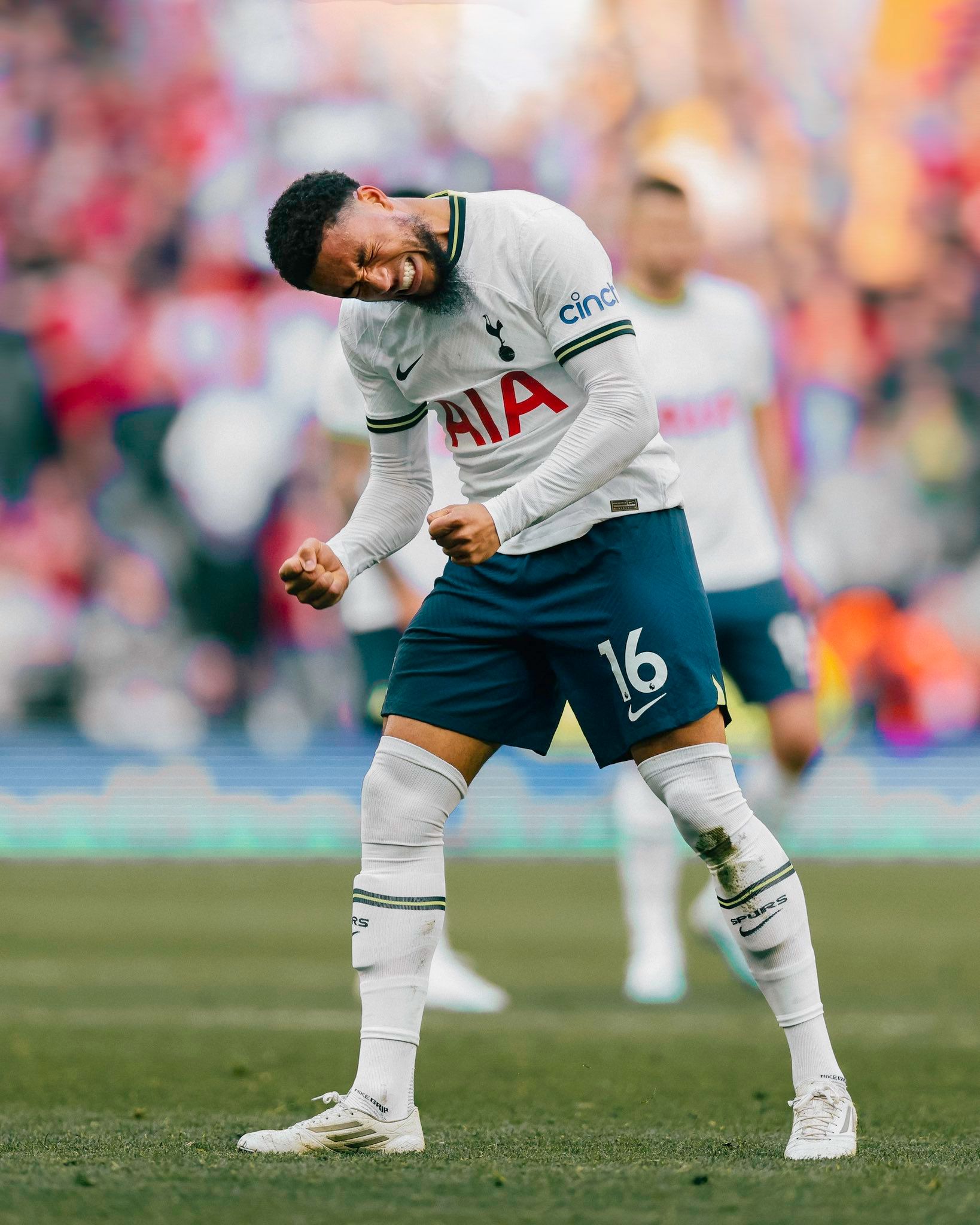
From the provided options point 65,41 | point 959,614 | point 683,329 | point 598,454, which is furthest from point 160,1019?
point 65,41

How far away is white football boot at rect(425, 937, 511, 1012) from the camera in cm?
606

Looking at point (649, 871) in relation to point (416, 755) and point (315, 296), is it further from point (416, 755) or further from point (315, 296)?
point (315, 296)

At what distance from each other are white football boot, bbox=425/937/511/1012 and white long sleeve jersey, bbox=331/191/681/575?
273 centimetres

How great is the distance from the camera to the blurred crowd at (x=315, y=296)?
49.5ft

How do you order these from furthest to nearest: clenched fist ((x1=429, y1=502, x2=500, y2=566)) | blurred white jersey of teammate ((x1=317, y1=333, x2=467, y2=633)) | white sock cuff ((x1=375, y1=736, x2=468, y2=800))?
blurred white jersey of teammate ((x1=317, y1=333, x2=467, y2=633)) < white sock cuff ((x1=375, y1=736, x2=468, y2=800)) < clenched fist ((x1=429, y1=502, x2=500, y2=566))

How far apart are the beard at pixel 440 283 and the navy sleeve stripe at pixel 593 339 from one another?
0.70 ft

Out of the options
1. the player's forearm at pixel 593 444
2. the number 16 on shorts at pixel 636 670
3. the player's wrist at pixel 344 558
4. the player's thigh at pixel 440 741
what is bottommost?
the player's thigh at pixel 440 741

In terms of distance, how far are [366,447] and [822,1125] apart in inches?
134

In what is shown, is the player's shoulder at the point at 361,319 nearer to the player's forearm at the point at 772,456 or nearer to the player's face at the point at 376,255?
the player's face at the point at 376,255

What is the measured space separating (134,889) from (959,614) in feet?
23.8

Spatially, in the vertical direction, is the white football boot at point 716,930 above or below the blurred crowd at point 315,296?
below

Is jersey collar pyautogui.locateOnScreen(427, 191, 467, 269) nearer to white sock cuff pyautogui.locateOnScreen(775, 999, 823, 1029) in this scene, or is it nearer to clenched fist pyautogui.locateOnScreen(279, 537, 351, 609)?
clenched fist pyautogui.locateOnScreen(279, 537, 351, 609)

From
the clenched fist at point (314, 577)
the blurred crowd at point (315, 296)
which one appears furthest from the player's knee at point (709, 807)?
the blurred crowd at point (315, 296)

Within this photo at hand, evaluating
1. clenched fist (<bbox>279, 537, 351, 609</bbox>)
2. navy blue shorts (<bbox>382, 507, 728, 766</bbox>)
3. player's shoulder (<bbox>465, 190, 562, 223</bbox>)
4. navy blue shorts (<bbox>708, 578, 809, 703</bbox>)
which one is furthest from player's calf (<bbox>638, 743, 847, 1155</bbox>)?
navy blue shorts (<bbox>708, 578, 809, 703</bbox>)
